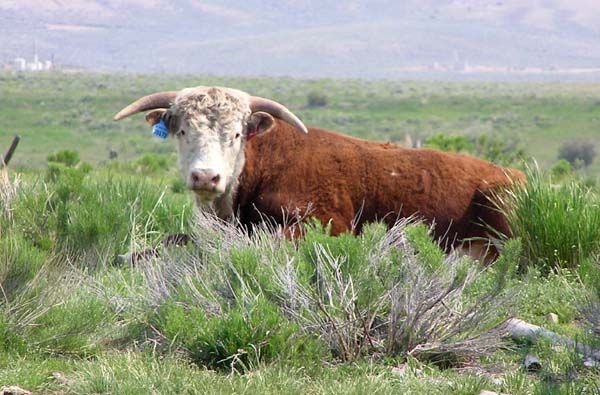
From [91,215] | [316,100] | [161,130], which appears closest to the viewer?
[91,215]

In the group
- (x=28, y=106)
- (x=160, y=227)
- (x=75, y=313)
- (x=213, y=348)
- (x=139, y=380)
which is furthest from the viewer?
(x=28, y=106)

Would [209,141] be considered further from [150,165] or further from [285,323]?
[150,165]

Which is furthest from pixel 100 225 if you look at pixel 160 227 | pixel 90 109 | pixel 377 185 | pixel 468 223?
pixel 90 109

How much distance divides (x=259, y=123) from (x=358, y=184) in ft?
3.22

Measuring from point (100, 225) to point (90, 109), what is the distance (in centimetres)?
6486

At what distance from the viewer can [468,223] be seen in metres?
10.4

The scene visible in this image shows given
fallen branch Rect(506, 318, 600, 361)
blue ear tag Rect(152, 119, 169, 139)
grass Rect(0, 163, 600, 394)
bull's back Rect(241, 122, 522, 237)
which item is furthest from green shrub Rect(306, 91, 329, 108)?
fallen branch Rect(506, 318, 600, 361)

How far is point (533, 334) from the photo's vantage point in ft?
24.3

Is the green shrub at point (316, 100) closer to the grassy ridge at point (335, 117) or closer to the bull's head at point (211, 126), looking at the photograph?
the grassy ridge at point (335, 117)

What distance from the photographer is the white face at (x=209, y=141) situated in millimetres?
9209

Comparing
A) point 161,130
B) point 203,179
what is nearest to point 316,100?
point 161,130

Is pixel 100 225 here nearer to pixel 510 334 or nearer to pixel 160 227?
pixel 160 227

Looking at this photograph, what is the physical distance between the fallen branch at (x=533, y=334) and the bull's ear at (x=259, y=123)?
3173 millimetres

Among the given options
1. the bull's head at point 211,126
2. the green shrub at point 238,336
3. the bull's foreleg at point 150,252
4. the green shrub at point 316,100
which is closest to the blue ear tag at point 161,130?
the bull's head at point 211,126
